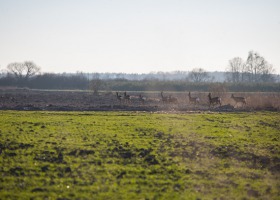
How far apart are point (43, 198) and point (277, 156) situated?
1122cm

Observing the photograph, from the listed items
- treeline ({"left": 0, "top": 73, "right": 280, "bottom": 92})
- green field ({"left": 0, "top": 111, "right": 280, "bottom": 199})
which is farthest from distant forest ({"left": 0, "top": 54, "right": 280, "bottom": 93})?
green field ({"left": 0, "top": 111, "right": 280, "bottom": 199})

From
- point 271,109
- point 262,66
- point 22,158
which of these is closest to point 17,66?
point 262,66

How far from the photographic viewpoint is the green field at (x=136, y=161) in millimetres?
11664

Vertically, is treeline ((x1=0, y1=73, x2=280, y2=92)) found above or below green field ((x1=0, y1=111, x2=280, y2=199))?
above

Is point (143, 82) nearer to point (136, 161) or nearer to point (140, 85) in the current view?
point (140, 85)

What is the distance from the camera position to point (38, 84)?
293 feet

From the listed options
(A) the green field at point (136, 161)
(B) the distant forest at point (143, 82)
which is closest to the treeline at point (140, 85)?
(B) the distant forest at point (143, 82)

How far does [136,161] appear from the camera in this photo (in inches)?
570

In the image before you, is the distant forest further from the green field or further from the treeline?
the green field

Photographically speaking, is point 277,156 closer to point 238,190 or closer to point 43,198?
point 238,190

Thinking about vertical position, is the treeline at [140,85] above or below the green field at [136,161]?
above

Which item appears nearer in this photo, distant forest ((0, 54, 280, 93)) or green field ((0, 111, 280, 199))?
green field ((0, 111, 280, 199))

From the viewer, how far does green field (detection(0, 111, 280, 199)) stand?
38.3ft

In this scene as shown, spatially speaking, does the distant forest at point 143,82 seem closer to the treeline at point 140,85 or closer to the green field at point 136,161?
the treeline at point 140,85
